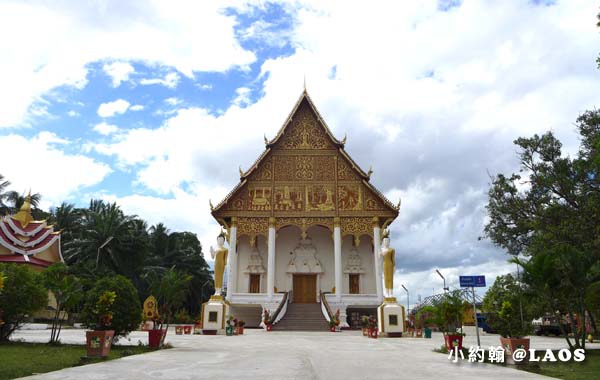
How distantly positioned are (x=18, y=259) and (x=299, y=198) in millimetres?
15118

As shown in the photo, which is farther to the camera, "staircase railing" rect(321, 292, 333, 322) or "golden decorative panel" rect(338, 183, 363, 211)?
"golden decorative panel" rect(338, 183, 363, 211)

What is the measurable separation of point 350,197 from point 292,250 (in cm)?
502

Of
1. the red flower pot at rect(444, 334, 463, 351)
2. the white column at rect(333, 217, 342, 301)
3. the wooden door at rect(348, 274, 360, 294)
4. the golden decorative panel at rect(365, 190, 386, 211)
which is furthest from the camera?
the wooden door at rect(348, 274, 360, 294)

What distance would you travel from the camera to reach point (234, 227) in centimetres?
Result: 2536

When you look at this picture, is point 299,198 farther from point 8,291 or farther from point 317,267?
point 8,291

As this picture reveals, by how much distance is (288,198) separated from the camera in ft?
84.6

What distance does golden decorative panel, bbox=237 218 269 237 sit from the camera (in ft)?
83.1

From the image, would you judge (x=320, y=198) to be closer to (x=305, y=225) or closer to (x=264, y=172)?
(x=305, y=225)

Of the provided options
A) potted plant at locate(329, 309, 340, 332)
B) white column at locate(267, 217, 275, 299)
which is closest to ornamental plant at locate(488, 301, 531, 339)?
potted plant at locate(329, 309, 340, 332)

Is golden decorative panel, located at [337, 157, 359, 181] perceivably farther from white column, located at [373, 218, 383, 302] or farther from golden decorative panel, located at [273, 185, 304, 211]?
white column, located at [373, 218, 383, 302]

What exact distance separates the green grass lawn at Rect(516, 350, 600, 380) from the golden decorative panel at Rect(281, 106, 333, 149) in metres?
20.1

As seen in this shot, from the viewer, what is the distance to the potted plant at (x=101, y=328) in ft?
26.0

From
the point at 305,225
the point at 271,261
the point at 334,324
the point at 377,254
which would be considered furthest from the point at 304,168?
the point at 334,324

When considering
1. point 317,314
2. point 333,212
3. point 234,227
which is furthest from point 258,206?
point 317,314
